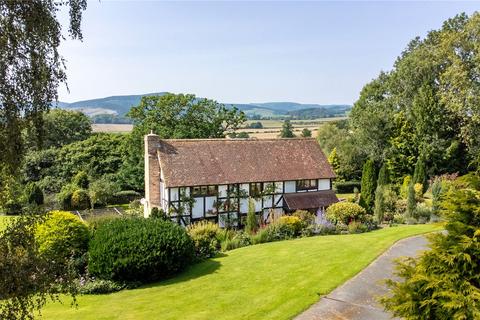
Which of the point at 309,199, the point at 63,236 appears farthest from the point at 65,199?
the point at 309,199

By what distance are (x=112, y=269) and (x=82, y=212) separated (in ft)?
67.0

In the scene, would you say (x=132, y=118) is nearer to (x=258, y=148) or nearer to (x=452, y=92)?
(x=258, y=148)

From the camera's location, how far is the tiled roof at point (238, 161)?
23.2 meters

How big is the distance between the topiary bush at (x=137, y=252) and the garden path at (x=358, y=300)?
5.68m

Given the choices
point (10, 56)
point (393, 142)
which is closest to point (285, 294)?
point (10, 56)

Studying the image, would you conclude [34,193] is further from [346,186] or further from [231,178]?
[346,186]

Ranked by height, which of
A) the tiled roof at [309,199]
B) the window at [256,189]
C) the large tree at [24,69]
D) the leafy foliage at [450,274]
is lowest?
the tiled roof at [309,199]

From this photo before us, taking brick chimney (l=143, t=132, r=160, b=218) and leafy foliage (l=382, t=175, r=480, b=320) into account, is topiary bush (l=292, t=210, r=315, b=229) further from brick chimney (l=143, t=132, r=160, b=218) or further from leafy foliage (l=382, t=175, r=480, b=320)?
leafy foliage (l=382, t=175, r=480, b=320)

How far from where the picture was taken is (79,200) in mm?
34438

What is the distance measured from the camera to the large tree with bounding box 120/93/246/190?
33062 mm

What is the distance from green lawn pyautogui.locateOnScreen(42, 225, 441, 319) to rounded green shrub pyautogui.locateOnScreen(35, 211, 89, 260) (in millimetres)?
2832

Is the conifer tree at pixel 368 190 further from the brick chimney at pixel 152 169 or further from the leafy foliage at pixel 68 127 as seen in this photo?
the leafy foliage at pixel 68 127

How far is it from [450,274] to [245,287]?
671 cm

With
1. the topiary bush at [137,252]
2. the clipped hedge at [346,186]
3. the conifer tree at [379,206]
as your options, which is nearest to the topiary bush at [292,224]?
the conifer tree at [379,206]
